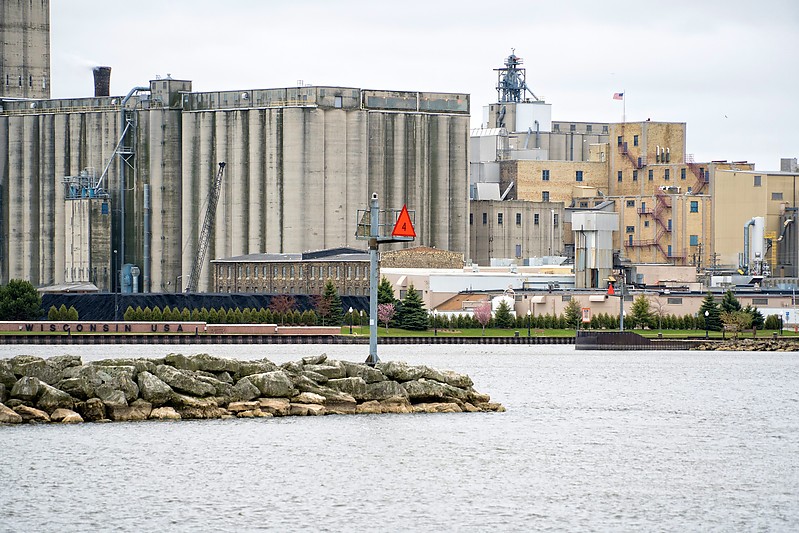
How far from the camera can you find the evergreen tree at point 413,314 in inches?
4717

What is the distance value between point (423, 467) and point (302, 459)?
3.38 metres

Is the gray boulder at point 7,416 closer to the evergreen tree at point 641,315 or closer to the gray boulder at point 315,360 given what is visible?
the gray boulder at point 315,360

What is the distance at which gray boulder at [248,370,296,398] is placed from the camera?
178 ft

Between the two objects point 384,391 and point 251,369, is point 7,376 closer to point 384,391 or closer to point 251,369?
point 251,369

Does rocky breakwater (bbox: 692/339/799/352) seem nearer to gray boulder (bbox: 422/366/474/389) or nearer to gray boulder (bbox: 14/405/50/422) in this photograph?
gray boulder (bbox: 422/366/474/389)

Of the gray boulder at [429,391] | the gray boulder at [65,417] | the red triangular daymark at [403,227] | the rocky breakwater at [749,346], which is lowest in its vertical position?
the rocky breakwater at [749,346]

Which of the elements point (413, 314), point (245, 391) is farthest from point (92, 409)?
point (413, 314)

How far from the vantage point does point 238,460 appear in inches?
1805

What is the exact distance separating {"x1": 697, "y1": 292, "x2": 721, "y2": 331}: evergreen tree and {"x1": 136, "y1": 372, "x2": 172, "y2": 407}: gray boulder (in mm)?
72872

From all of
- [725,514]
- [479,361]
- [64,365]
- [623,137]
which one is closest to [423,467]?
[725,514]

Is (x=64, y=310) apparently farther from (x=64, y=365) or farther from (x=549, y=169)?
(x=64, y=365)

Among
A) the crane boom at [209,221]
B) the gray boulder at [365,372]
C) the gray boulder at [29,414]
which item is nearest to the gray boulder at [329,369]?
the gray boulder at [365,372]

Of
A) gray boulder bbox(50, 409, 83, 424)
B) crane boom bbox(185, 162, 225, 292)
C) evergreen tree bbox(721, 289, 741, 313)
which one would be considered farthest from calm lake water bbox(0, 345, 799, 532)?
crane boom bbox(185, 162, 225, 292)

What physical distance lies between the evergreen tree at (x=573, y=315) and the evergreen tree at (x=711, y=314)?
8840mm
